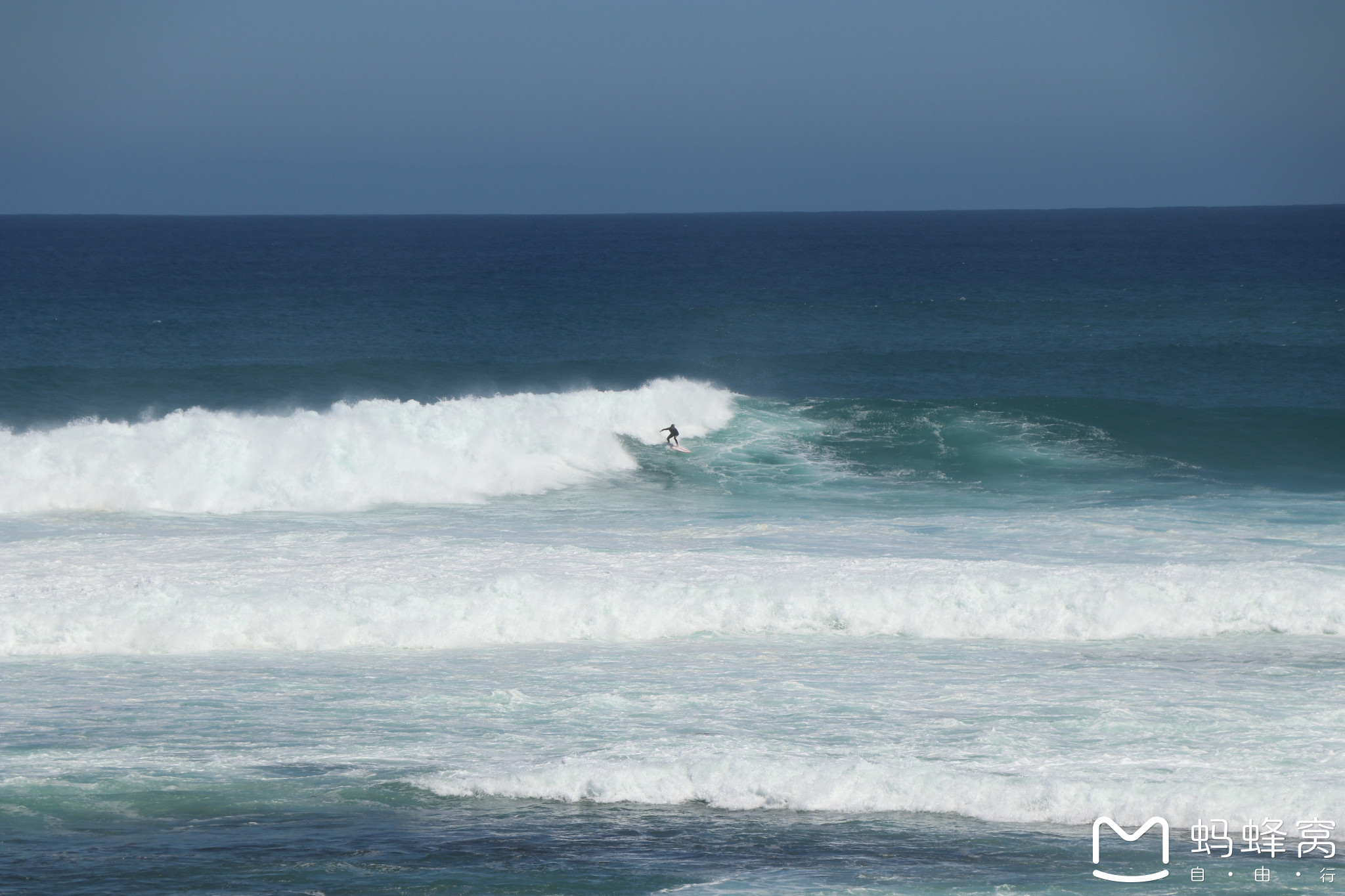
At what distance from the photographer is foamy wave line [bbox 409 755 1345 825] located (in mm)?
9844

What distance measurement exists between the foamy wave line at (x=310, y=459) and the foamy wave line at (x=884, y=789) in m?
11.3

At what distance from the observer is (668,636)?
1479cm

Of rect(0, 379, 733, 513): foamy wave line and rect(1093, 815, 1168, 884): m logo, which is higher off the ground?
rect(0, 379, 733, 513): foamy wave line

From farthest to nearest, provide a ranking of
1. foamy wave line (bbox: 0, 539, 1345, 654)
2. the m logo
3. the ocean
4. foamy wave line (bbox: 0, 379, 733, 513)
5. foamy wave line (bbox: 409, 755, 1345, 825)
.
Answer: foamy wave line (bbox: 0, 379, 733, 513)
foamy wave line (bbox: 0, 539, 1345, 654)
foamy wave line (bbox: 409, 755, 1345, 825)
the ocean
the m logo

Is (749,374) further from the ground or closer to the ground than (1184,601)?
further from the ground

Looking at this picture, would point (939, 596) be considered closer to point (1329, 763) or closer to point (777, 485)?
point (1329, 763)

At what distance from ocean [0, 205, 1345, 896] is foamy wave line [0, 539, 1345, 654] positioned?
0.06 meters

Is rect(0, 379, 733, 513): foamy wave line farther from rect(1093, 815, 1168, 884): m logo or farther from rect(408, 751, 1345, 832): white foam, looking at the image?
rect(1093, 815, 1168, 884): m logo

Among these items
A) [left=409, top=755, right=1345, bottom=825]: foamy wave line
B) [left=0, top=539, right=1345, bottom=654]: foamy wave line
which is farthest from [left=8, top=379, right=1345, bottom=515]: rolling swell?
[left=409, top=755, right=1345, bottom=825]: foamy wave line

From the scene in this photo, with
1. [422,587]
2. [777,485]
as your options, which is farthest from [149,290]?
[422,587]

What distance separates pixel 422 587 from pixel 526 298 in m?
45.5

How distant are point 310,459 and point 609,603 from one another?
8.84 m

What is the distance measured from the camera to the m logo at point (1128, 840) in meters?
8.80

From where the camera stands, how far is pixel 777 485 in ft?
75.6
